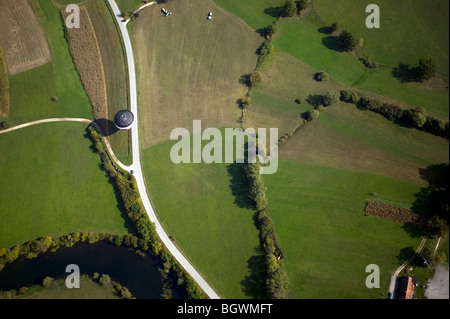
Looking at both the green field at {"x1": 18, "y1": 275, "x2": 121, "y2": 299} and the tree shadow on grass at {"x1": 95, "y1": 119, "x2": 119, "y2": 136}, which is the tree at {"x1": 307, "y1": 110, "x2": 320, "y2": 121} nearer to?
the tree shadow on grass at {"x1": 95, "y1": 119, "x2": 119, "y2": 136}

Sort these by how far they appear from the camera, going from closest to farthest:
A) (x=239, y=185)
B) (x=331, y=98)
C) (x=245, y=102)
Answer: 1. (x=239, y=185)
2. (x=331, y=98)
3. (x=245, y=102)

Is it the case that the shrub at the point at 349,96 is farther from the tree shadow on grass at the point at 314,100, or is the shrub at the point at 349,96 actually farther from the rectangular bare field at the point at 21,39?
the rectangular bare field at the point at 21,39

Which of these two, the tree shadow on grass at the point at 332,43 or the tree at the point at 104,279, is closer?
the tree at the point at 104,279

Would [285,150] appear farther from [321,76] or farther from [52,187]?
[52,187]

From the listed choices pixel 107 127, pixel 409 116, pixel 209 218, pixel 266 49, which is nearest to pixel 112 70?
pixel 107 127

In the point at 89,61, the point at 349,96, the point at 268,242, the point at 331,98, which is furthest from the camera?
the point at 89,61

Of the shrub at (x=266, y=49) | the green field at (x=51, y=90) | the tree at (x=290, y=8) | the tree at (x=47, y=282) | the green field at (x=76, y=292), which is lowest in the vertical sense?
the green field at (x=76, y=292)

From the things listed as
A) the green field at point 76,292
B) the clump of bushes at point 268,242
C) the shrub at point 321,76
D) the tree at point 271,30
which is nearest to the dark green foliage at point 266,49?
the tree at point 271,30

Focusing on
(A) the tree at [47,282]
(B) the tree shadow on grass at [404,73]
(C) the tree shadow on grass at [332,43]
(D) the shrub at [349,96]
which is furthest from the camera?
(C) the tree shadow on grass at [332,43]
